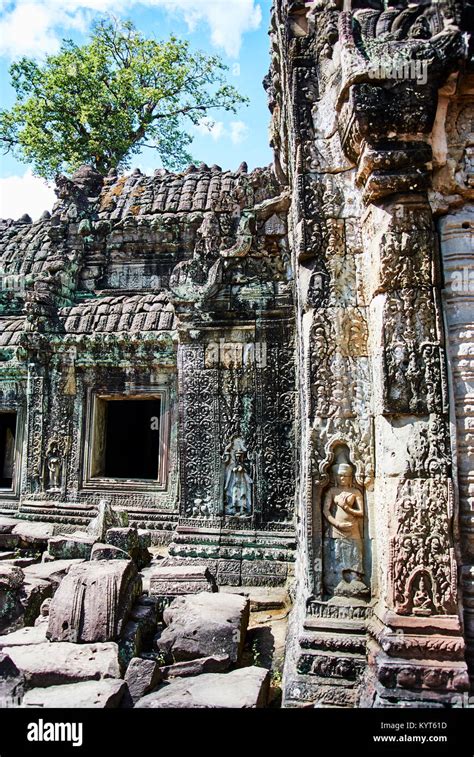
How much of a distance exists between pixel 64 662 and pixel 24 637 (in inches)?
27.6

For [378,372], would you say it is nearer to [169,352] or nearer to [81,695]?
[81,695]

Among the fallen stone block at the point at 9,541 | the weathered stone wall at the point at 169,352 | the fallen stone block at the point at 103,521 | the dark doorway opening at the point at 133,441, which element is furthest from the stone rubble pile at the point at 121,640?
the dark doorway opening at the point at 133,441

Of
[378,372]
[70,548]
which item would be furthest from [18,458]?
[378,372]

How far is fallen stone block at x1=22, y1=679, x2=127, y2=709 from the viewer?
2.80 m

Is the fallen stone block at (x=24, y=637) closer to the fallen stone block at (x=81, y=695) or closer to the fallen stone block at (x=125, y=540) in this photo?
the fallen stone block at (x=81, y=695)

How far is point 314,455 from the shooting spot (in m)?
3.40

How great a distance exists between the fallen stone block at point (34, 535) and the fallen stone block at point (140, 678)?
14.6 ft

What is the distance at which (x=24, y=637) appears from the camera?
3816 mm

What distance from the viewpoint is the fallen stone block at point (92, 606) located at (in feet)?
12.2

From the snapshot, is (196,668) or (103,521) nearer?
(196,668)

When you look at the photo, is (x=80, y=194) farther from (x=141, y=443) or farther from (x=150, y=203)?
(x=141, y=443)

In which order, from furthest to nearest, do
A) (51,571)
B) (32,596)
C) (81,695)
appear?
(51,571) → (32,596) → (81,695)

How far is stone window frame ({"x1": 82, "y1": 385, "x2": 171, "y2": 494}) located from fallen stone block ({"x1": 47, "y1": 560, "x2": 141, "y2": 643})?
365cm
